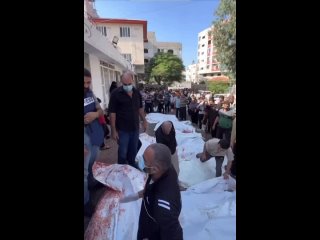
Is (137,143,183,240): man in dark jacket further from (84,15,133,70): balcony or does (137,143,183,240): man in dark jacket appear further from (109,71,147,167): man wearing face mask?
(84,15,133,70): balcony

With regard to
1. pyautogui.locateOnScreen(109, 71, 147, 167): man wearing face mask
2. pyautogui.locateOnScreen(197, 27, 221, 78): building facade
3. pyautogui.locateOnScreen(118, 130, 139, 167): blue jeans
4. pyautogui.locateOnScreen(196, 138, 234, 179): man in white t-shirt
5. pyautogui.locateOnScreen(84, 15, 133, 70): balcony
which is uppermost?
pyautogui.locateOnScreen(84, 15, 133, 70): balcony

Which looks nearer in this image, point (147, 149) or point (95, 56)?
point (147, 149)

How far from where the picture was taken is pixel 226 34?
1435 millimetres

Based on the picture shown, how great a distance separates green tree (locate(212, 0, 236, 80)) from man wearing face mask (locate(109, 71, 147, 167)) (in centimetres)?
71

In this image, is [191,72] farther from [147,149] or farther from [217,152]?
[147,149]

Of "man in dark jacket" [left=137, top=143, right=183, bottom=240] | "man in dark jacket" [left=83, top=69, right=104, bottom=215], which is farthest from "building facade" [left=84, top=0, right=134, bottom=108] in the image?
"man in dark jacket" [left=137, top=143, right=183, bottom=240]

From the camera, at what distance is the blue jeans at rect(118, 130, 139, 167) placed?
6.12 feet

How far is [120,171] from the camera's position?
78.2 inches

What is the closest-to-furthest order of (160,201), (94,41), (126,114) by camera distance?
(160,201) → (126,114) → (94,41)

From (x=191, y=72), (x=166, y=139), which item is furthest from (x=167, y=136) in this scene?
(x=191, y=72)

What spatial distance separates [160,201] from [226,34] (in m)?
1.11

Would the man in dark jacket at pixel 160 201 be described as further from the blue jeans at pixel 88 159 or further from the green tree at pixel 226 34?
the green tree at pixel 226 34
